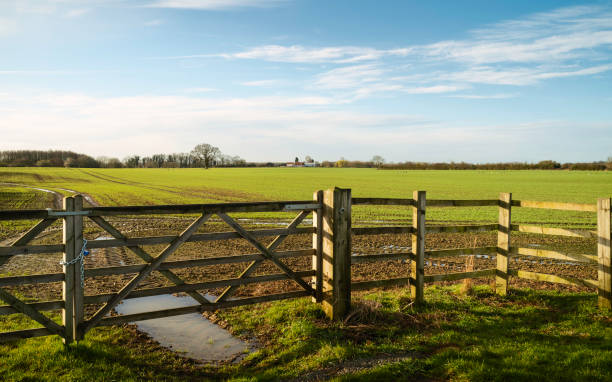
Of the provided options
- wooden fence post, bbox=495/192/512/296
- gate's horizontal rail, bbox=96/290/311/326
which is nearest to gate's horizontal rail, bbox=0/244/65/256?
gate's horizontal rail, bbox=96/290/311/326

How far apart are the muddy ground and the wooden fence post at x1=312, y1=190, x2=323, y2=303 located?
1683mm

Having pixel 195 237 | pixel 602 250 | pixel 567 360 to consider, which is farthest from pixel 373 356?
pixel 602 250

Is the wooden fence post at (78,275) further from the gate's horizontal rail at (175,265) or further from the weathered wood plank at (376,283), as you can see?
the weathered wood plank at (376,283)

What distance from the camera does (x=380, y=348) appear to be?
5.91 meters

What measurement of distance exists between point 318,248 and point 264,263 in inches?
194

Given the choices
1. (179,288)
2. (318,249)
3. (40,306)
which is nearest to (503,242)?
(318,249)

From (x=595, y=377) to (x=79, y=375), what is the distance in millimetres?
6346

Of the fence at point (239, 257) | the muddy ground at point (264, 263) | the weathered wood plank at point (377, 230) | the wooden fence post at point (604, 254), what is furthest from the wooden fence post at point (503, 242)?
the weathered wood plank at point (377, 230)

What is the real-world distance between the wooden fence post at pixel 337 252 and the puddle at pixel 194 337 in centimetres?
161

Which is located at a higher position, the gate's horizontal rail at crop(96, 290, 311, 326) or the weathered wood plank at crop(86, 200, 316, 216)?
the weathered wood plank at crop(86, 200, 316, 216)

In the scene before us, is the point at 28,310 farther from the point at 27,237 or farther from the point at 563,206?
the point at 563,206

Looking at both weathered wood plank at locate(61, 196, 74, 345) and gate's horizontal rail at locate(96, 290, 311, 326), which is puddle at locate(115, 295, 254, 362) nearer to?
gate's horizontal rail at locate(96, 290, 311, 326)

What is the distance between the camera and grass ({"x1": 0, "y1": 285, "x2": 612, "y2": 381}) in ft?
17.1

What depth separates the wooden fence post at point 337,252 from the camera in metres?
7.04
